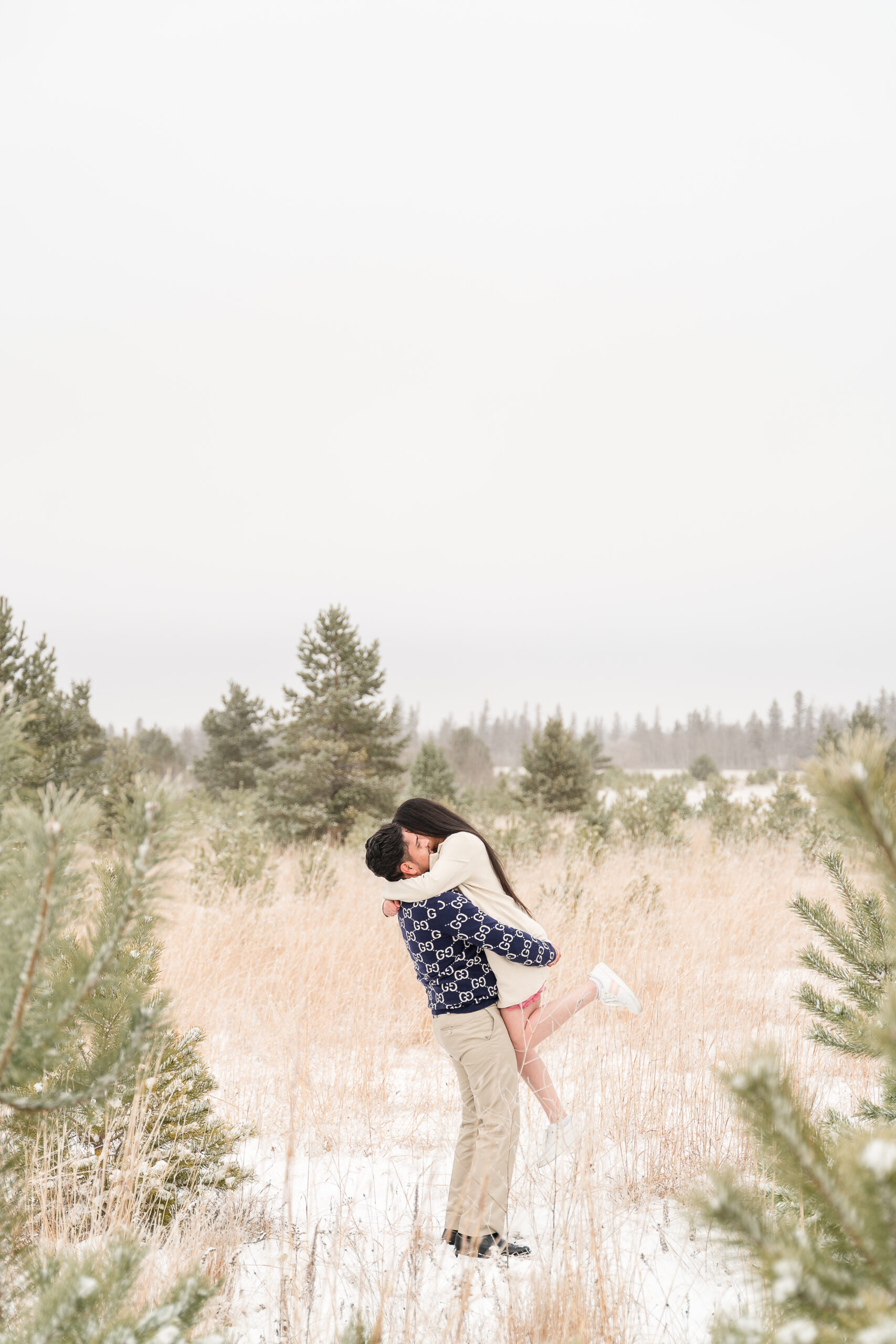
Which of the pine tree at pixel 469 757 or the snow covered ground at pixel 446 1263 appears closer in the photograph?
the snow covered ground at pixel 446 1263

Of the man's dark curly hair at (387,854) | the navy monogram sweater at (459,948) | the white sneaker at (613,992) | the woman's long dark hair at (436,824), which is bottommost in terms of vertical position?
the white sneaker at (613,992)

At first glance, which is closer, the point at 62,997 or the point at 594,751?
the point at 62,997

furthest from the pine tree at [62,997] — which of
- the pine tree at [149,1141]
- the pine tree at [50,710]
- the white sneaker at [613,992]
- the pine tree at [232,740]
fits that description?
the pine tree at [232,740]

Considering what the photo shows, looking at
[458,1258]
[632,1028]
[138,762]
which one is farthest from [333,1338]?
[138,762]

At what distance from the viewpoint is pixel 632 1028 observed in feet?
13.9

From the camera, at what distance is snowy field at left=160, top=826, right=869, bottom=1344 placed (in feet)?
7.10

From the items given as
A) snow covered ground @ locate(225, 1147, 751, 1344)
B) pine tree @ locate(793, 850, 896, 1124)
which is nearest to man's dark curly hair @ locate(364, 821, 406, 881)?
snow covered ground @ locate(225, 1147, 751, 1344)

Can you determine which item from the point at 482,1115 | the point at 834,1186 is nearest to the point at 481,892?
the point at 482,1115

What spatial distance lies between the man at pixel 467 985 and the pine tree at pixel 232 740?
22159mm

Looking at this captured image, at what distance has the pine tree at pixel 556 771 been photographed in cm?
1548

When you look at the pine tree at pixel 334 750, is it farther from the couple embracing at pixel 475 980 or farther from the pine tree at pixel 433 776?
the couple embracing at pixel 475 980

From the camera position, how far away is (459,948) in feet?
9.56

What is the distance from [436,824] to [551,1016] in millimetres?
936

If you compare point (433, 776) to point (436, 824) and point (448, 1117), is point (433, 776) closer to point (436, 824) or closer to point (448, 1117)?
point (448, 1117)
